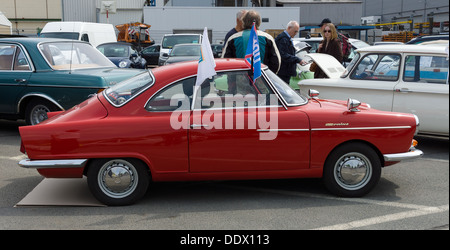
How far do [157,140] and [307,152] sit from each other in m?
1.40

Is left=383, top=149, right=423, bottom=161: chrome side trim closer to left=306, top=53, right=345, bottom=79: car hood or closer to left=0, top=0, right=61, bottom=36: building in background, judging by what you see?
left=306, top=53, right=345, bottom=79: car hood

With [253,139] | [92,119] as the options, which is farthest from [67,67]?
[253,139]

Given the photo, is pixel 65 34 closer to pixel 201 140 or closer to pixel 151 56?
pixel 151 56

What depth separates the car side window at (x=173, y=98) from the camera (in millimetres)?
4695

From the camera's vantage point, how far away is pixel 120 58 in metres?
15.6

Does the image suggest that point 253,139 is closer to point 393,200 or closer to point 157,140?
point 157,140

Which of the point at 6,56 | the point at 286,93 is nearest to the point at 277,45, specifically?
the point at 286,93

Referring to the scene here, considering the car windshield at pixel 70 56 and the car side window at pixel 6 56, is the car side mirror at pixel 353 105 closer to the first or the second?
the car windshield at pixel 70 56

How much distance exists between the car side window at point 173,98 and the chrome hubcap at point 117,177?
1.90 feet

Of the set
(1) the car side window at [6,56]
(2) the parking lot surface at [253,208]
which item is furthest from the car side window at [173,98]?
(1) the car side window at [6,56]

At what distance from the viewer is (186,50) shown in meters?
16.6

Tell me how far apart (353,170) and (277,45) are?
143 inches

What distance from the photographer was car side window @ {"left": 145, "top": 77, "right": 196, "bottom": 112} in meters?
4.70
